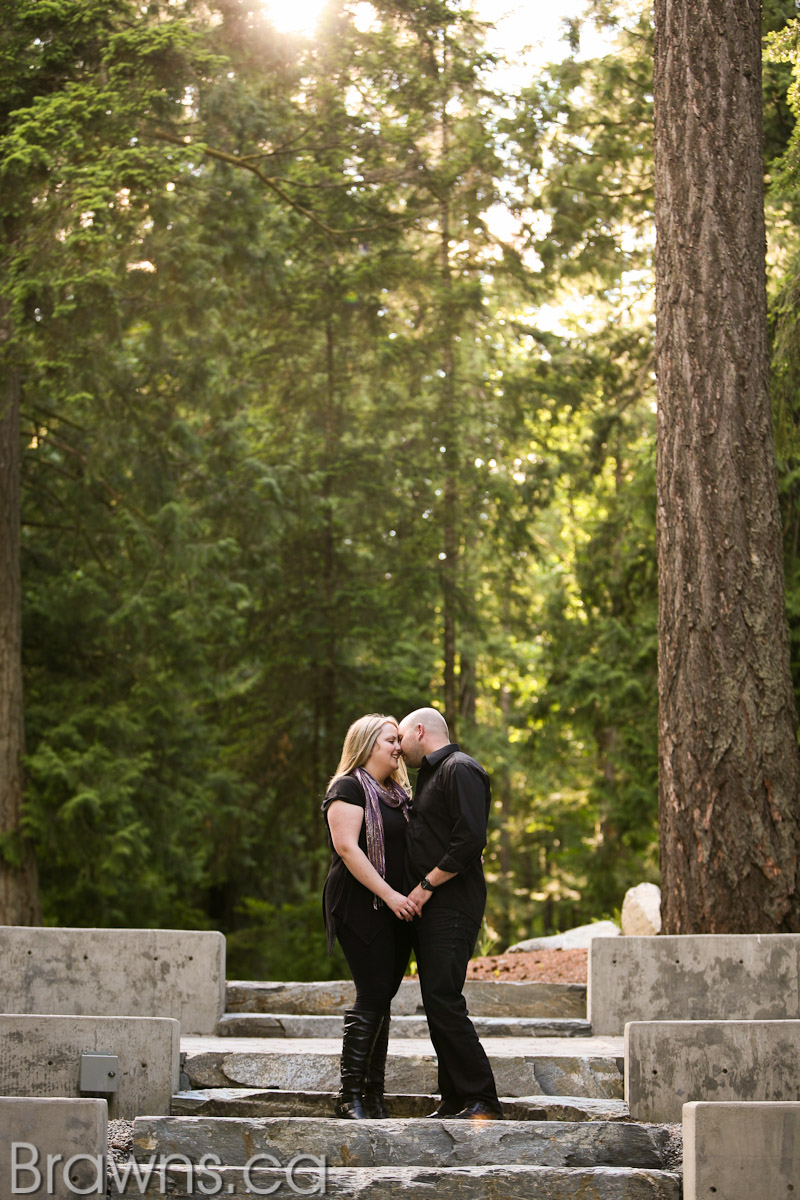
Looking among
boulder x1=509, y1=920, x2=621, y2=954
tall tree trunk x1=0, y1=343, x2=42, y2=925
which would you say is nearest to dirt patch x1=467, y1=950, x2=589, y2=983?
boulder x1=509, y1=920, x2=621, y2=954

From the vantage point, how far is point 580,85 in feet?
44.5

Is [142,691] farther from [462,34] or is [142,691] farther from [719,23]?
[719,23]

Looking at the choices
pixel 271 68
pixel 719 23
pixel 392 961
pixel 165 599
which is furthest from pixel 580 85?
pixel 392 961

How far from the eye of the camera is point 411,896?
4.74m

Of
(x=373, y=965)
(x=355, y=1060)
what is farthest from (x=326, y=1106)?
(x=373, y=965)

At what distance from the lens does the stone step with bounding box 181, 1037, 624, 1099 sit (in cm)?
536

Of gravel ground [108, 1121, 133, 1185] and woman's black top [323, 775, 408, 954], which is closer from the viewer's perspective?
gravel ground [108, 1121, 133, 1185]

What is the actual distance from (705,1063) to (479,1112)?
100 cm

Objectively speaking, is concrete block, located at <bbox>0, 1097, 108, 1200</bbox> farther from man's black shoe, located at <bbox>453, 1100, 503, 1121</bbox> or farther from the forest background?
the forest background

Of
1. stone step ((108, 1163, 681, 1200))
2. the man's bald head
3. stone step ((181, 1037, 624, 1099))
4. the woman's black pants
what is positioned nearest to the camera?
stone step ((108, 1163, 681, 1200))

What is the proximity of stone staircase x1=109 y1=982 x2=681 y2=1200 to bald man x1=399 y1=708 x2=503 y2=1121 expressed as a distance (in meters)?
0.31

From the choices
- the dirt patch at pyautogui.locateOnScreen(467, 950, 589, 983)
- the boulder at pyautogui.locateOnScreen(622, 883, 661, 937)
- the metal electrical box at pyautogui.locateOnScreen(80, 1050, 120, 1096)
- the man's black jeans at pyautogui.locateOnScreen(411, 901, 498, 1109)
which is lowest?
the dirt patch at pyautogui.locateOnScreen(467, 950, 589, 983)

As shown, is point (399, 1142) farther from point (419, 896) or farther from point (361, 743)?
point (361, 743)

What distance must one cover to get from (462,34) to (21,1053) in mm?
12011
